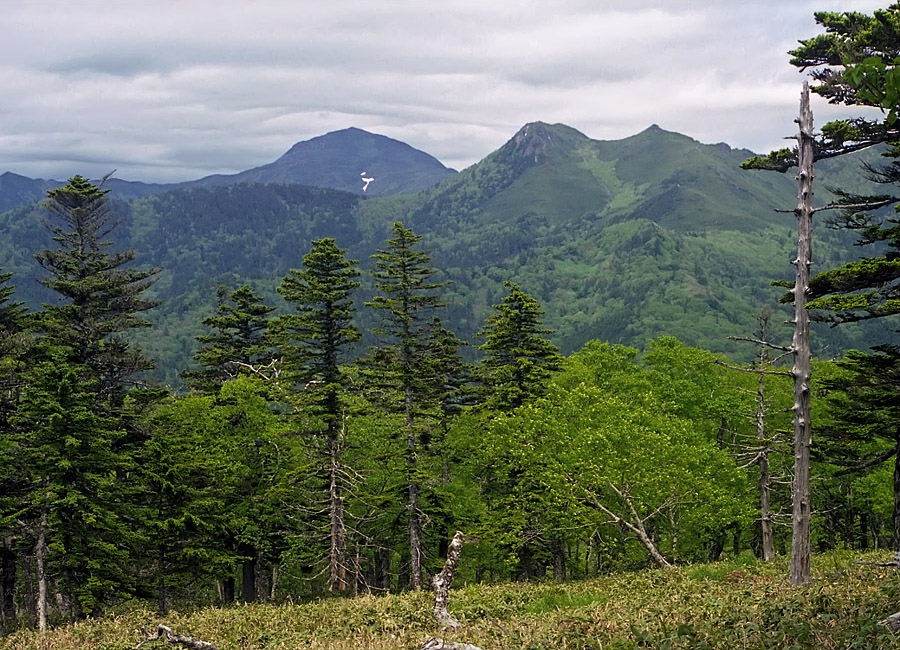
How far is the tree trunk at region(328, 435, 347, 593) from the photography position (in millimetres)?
31641

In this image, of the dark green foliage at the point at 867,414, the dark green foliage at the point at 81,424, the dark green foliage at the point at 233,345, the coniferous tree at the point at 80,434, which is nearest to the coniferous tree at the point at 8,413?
the dark green foliage at the point at 81,424

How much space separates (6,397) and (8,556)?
667cm

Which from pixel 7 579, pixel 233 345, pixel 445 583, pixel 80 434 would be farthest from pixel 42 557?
pixel 445 583

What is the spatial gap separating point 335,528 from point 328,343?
828cm

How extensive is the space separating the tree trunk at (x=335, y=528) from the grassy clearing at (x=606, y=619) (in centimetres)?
945

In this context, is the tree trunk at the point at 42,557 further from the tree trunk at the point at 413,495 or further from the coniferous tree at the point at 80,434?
the tree trunk at the point at 413,495

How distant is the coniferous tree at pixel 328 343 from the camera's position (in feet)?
104

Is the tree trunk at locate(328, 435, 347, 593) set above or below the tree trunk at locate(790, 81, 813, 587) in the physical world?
below

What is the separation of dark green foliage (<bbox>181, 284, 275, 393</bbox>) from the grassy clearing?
22295 millimetres

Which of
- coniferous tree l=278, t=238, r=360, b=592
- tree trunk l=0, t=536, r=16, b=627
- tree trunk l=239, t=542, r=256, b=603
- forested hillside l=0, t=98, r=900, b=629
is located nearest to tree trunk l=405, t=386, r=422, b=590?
forested hillside l=0, t=98, r=900, b=629

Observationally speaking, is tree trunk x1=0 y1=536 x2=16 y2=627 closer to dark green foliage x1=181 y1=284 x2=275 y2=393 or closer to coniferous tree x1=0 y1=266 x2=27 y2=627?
coniferous tree x1=0 y1=266 x2=27 y2=627

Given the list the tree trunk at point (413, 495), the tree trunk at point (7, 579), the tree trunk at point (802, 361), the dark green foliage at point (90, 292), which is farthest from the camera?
the dark green foliage at point (90, 292)

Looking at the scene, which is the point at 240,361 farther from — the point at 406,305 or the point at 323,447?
the point at 406,305

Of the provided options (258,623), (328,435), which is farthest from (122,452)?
(258,623)
